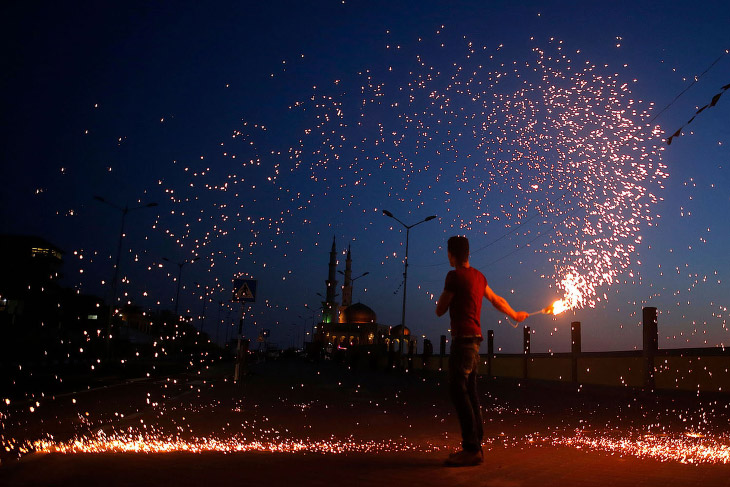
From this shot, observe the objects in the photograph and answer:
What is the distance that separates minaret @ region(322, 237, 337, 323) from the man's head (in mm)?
121570

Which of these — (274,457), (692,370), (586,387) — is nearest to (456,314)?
(274,457)

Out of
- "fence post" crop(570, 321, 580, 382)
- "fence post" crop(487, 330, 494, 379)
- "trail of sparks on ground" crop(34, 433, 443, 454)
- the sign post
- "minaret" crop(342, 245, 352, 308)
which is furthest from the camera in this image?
"minaret" crop(342, 245, 352, 308)

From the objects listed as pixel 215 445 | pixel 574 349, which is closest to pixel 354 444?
pixel 215 445

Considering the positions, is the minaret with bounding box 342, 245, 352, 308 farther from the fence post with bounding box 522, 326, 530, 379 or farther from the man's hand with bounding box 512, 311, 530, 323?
the man's hand with bounding box 512, 311, 530, 323

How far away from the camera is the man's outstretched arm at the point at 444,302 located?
5.27 m

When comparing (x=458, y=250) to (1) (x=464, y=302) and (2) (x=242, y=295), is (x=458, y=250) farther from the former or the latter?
(2) (x=242, y=295)

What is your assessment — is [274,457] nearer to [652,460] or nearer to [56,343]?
[652,460]

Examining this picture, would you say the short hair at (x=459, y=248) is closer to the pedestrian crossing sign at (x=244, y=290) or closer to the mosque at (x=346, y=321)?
the pedestrian crossing sign at (x=244, y=290)

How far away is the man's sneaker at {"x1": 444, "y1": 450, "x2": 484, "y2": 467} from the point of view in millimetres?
4982

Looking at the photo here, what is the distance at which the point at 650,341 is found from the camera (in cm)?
1645

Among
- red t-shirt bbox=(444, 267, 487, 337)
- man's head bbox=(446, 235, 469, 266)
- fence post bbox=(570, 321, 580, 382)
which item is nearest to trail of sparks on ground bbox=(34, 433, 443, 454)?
red t-shirt bbox=(444, 267, 487, 337)

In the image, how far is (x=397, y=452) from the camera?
595cm

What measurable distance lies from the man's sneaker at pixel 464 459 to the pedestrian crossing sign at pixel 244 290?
18.7 meters

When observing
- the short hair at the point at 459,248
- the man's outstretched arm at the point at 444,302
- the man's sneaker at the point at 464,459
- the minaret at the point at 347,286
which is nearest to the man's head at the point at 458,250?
the short hair at the point at 459,248
